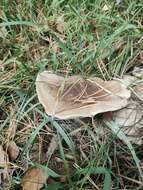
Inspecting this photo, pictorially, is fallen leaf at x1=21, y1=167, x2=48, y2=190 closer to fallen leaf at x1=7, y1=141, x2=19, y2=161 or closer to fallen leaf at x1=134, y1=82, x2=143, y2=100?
fallen leaf at x1=7, y1=141, x2=19, y2=161

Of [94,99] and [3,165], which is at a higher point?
[94,99]

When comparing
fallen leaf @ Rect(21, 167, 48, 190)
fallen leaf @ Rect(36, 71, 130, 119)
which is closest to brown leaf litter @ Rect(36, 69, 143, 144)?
fallen leaf @ Rect(36, 71, 130, 119)

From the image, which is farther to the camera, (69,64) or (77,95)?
(69,64)

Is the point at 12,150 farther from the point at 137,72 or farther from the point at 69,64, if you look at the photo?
the point at 137,72

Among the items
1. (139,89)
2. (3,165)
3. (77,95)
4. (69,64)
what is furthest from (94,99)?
(3,165)

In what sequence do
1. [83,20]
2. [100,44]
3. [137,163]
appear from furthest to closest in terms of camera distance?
[83,20], [100,44], [137,163]

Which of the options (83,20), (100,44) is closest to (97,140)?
(100,44)

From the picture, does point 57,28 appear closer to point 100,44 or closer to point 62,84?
point 100,44

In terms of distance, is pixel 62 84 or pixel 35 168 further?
pixel 62 84
